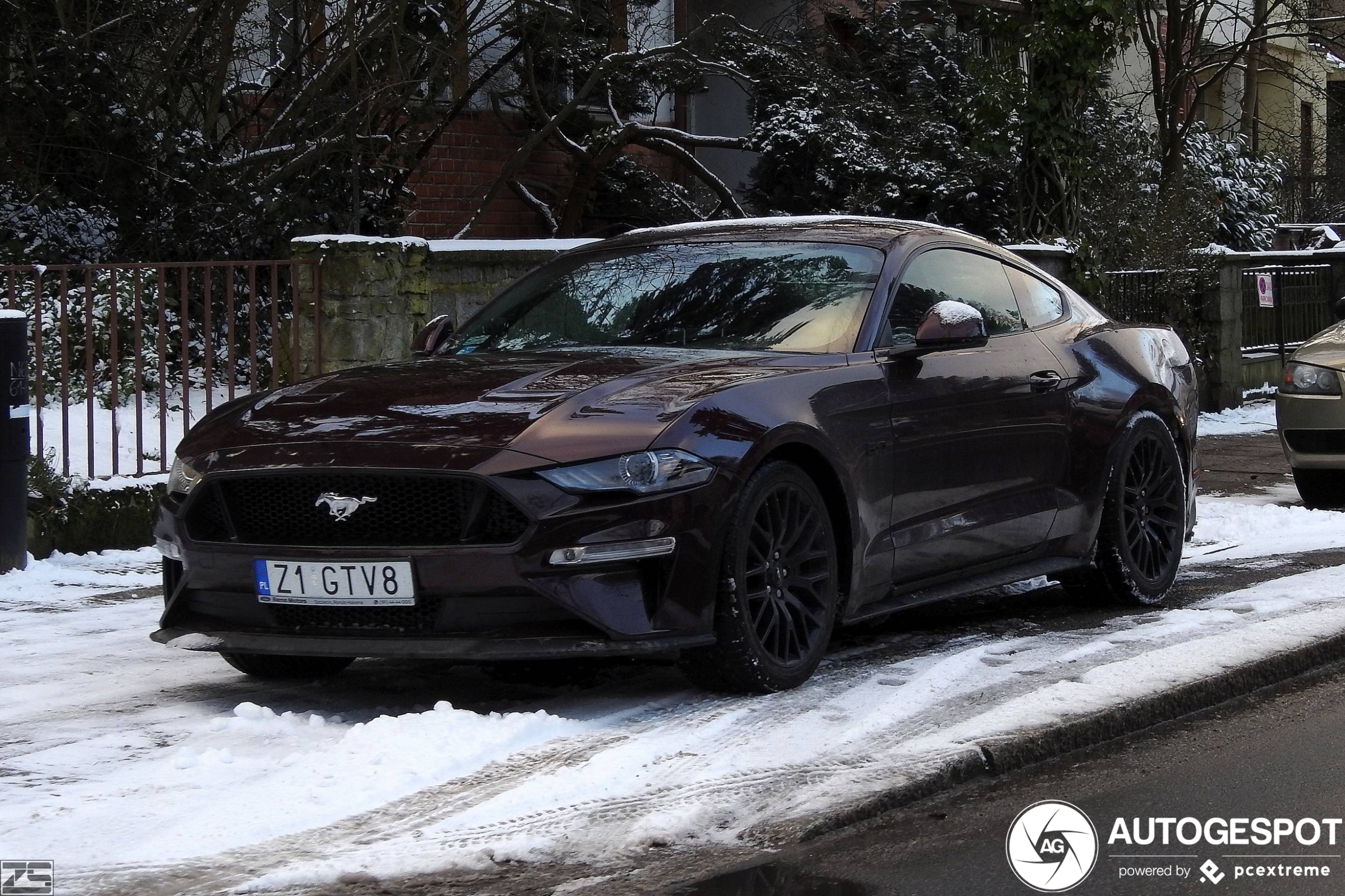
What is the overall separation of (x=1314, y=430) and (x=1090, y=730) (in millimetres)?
6437

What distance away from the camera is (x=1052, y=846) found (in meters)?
4.36

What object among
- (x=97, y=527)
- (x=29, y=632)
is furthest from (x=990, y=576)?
(x=97, y=527)

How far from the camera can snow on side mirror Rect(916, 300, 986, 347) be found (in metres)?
6.17

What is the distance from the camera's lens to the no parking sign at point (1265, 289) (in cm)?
1959

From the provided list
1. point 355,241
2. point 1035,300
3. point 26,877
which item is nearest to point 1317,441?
point 1035,300

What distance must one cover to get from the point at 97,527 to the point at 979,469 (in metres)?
4.52

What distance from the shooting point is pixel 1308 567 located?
→ 8.55 m

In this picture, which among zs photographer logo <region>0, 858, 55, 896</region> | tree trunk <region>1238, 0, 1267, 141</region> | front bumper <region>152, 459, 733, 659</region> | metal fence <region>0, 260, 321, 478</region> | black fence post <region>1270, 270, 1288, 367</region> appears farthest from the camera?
tree trunk <region>1238, 0, 1267, 141</region>

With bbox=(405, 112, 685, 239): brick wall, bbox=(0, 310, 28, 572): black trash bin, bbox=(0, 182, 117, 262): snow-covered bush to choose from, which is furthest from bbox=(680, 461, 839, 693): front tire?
bbox=(405, 112, 685, 239): brick wall

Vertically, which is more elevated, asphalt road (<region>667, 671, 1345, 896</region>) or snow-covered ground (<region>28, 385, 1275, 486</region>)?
snow-covered ground (<region>28, 385, 1275, 486</region>)

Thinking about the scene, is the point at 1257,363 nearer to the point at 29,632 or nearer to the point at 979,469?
the point at 979,469

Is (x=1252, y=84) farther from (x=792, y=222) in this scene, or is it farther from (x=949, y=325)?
(x=949, y=325)

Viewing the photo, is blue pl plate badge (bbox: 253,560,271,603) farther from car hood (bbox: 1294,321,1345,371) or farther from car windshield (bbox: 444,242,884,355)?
car hood (bbox: 1294,321,1345,371)

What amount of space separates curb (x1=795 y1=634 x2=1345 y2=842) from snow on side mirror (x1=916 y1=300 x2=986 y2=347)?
1.33 metres
